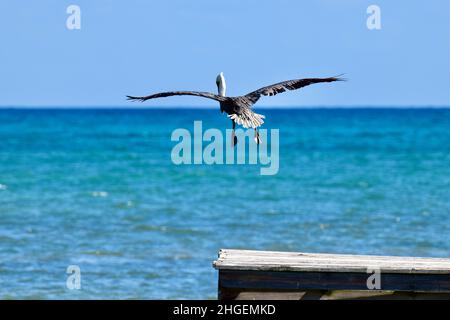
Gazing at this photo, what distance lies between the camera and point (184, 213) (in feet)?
84.7

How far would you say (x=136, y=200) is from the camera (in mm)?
29656

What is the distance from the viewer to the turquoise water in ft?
57.9

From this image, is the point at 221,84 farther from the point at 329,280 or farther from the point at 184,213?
the point at 184,213

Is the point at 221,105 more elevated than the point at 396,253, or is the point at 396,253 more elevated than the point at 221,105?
the point at 221,105

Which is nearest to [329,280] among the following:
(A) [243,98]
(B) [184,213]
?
(A) [243,98]

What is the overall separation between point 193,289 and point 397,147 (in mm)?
39578

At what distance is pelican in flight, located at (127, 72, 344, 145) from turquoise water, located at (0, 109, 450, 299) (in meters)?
6.14

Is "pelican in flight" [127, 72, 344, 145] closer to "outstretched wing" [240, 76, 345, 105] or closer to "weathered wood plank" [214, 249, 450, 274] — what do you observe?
"outstretched wing" [240, 76, 345, 105]

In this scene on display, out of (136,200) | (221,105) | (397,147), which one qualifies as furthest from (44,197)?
(397,147)

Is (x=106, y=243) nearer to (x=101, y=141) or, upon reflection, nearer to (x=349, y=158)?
(x=349, y=158)

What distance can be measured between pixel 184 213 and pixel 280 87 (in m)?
15.8

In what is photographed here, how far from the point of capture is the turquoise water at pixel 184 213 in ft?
57.9

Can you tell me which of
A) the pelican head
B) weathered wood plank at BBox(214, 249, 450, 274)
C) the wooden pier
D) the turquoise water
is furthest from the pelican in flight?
the turquoise water

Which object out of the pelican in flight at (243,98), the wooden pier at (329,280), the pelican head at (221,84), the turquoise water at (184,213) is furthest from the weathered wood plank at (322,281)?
the turquoise water at (184,213)
